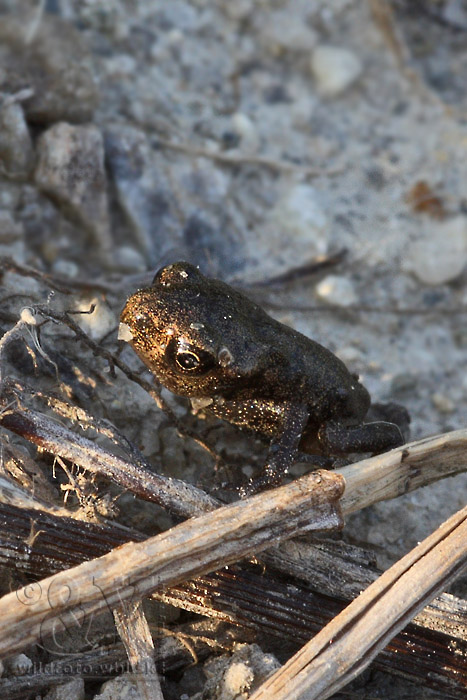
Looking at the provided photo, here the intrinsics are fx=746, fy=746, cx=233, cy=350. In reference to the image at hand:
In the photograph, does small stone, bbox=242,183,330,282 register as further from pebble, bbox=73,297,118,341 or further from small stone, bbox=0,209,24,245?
small stone, bbox=0,209,24,245

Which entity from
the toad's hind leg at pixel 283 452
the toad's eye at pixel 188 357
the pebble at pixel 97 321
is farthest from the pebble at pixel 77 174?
the toad's hind leg at pixel 283 452

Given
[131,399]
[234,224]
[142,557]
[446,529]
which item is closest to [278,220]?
[234,224]

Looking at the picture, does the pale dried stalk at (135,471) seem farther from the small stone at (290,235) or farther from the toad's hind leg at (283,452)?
the small stone at (290,235)

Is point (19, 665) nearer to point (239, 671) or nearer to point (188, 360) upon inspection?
point (239, 671)

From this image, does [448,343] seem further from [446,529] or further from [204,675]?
[204,675]

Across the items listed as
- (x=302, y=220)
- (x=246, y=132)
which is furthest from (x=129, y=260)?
(x=246, y=132)
